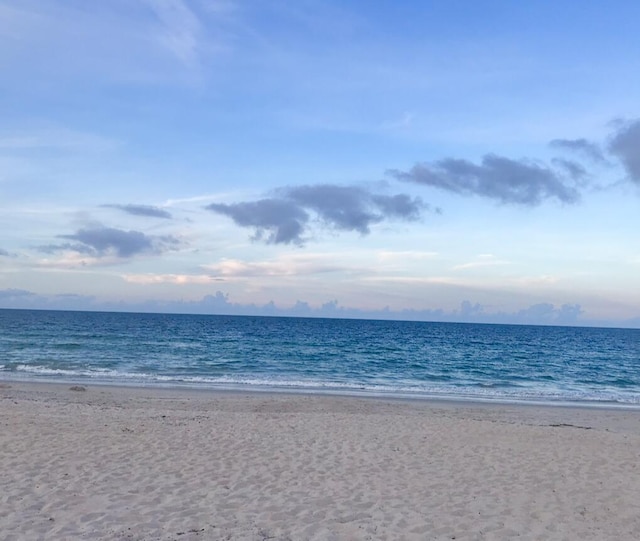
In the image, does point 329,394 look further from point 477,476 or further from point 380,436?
point 477,476

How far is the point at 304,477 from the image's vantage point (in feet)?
29.6

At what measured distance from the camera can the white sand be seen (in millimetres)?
6941

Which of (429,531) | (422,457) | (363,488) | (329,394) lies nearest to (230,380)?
(329,394)

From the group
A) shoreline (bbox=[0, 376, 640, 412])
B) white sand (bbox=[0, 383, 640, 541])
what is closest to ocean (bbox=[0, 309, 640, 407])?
shoreline (bbox=[0, 376, 640, 412])

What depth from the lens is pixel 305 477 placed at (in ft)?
29.6

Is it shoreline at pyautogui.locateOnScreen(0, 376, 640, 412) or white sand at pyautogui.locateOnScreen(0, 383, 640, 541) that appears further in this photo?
shoreline at pyautogui.locateOnScreen(0, 376, 640, 412)

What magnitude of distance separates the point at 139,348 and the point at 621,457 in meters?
38.1

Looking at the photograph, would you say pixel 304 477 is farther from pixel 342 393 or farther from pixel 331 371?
pixel 331 371

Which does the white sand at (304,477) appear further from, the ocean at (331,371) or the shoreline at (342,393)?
the ocean at (331,371)

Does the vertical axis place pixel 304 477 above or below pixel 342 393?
above

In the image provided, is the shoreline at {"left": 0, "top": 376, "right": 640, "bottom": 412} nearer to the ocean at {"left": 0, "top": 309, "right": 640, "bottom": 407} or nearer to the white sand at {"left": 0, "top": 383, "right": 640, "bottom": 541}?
the ocean at {"left": 0, "top": 309, "right": 640, "bottom": 407}

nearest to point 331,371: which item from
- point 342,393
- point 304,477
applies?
point 342,393

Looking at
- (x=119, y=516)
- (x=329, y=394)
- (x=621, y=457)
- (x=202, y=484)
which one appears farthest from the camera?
(x=329, y=394)

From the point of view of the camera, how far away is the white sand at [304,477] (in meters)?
6.94
